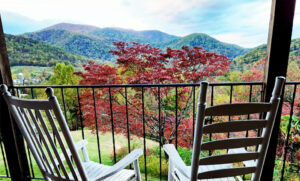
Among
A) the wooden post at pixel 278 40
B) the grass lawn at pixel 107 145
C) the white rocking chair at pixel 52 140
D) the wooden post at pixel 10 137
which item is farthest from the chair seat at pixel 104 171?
the grass lawn at pixel 107 145

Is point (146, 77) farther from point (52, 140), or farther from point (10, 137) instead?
point (52, 140)

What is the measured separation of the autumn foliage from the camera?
3.34 meters

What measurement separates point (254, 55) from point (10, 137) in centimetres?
451

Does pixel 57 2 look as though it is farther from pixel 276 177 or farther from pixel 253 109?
pixel 276 177

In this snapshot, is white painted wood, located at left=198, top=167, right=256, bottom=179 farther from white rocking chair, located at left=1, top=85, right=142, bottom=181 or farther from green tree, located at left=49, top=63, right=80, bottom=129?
green tree, located at left=49, top=63, right=80, bottom=129

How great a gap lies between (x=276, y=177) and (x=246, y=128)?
348 centimetres

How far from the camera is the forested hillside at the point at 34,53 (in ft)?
14.0

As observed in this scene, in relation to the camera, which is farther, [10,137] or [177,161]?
[10,137]

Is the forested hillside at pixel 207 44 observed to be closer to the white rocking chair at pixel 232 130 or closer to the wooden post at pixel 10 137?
the wooden post at pixel 10 137

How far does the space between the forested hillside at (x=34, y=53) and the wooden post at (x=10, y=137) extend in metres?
2.48

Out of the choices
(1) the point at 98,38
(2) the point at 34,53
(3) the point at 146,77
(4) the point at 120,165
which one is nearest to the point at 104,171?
(4) the point at 120,165

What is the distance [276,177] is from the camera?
10.7 ft

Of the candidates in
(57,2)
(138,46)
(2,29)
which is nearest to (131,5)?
(138,46)

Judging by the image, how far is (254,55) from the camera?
387cm
